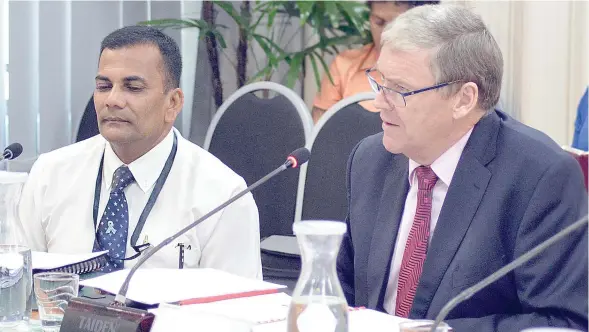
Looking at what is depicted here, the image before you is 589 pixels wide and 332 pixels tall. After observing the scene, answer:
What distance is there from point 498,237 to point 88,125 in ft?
6.91

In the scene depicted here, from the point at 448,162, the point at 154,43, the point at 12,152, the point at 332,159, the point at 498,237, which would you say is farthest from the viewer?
the point at 332,159

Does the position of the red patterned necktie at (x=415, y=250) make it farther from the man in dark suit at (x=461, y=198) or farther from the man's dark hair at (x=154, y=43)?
the man's dark hair at (x=154, y=43)

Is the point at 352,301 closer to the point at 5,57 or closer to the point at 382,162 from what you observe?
the point at 382,162

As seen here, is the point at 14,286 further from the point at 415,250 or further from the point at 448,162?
the point at 448,162

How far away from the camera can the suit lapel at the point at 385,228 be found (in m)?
1.84

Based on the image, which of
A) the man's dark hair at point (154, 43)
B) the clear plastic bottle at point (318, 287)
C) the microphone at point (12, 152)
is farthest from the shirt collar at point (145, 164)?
the clear plastic bottle at point (318, 287)

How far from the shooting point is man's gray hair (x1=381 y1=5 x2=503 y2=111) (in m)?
1.76

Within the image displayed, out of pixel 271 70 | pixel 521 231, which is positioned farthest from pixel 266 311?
pixel 271 70

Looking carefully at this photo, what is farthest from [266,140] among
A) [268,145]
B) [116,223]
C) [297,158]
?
[297,158]

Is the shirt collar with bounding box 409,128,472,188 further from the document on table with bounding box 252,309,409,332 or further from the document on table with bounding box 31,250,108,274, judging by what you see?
the document on table with bounding box 31,250,108,274

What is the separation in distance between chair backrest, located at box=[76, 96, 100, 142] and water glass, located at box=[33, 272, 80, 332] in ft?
6.16

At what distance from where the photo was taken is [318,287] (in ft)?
4.06

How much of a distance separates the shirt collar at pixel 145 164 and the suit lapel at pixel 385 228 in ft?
1.93

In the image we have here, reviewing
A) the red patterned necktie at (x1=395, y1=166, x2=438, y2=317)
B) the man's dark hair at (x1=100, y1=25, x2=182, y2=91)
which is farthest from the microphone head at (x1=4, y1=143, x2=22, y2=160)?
the red patterned necktie at (x1=395, y1=166, x2=438, y2=317)
